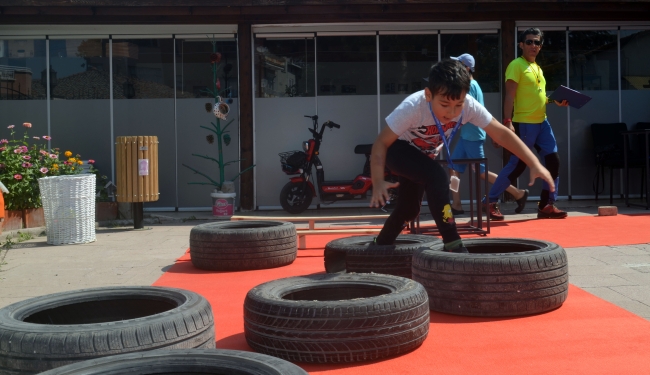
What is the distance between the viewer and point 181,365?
234cm

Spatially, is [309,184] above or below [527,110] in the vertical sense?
below

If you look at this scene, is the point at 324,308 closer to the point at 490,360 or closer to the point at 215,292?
the point at 490,360

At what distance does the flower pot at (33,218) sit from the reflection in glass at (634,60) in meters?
9.43

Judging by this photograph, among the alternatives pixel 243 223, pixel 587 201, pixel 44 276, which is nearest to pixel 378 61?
pixel 587 201

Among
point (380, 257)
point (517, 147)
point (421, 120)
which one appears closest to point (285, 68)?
point (380, 257)

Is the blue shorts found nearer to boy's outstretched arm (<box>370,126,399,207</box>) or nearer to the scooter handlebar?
the scooter handlebar

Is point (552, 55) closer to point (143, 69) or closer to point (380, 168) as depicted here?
point (143, 69)

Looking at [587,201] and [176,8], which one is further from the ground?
[176,8]

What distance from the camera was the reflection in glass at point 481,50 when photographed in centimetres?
1187

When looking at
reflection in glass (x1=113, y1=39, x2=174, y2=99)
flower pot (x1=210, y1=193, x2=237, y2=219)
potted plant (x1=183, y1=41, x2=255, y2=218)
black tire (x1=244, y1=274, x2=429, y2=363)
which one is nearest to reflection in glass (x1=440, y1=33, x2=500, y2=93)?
potted plant (x1=183, y1=41, x2=255, y2=218)

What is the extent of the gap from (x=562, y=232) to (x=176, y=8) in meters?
6.53

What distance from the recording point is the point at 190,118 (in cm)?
1195

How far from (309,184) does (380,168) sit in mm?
7202

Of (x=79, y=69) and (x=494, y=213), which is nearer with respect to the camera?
(x=494, y=213)
